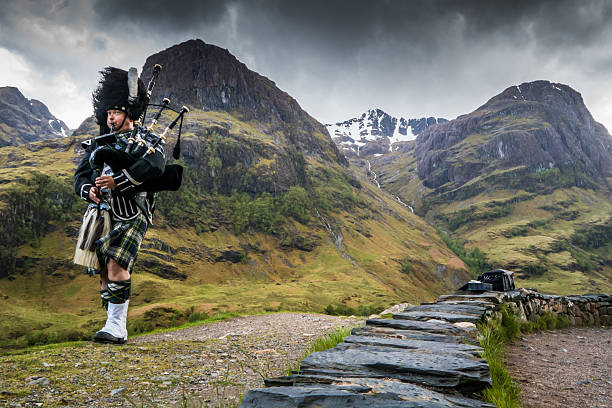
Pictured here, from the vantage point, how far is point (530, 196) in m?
148

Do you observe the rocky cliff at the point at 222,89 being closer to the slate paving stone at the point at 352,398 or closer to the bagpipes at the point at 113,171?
the bagpipes at the point at 113,171

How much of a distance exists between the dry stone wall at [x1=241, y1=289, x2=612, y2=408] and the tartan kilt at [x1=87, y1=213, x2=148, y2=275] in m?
2.98

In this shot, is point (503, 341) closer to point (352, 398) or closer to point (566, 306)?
point (352, 398)

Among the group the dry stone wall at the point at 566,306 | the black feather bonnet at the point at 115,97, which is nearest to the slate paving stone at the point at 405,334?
the dry stone wall at the point at 566,306

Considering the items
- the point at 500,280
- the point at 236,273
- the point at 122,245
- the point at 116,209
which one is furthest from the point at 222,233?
the point at 122,245

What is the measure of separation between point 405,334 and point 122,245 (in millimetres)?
3637

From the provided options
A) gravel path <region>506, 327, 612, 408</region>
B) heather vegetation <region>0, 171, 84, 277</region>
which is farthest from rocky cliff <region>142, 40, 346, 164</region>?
gravel path <region>506, 327, 612, 408</region>

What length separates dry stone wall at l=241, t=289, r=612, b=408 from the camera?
1.40 meters

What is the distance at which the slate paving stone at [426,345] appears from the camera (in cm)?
236

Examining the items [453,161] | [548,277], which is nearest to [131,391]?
[548,277]

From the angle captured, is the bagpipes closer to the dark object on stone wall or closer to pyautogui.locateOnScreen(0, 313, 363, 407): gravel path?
pyautogui.locateOnScreen(0, 313, 363, 407): gravel path

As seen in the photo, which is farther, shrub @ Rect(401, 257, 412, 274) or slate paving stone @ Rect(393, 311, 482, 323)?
shrub @ Rect(401, 257, 412, 274)

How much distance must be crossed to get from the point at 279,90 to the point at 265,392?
148 m

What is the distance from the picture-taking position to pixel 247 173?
2820 inches
